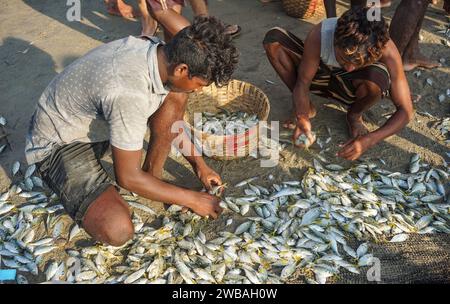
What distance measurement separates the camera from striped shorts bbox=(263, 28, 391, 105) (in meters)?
3.57

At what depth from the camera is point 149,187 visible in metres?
2.84

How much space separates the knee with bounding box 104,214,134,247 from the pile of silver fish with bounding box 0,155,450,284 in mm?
99

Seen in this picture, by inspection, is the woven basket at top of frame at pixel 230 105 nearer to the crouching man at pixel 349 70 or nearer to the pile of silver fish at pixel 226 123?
the pile of silver fish at pixel 226 123

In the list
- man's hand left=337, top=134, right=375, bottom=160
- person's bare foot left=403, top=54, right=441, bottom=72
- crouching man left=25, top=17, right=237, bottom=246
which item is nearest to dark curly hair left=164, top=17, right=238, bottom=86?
crouching man left=25, top=17, right=237, bottom=246

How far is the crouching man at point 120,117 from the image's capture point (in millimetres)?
2529

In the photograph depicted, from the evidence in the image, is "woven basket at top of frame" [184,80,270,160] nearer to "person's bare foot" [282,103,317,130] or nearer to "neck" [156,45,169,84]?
"person's bare foot" [282,103,317,130]

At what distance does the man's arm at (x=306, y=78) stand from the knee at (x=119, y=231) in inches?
60.5

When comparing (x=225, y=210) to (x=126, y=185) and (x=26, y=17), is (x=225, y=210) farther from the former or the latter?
(x=26, y=17)

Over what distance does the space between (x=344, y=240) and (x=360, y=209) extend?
1.12 feet

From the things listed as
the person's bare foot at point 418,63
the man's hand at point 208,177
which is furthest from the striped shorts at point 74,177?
the person's bare foot at point 418,63

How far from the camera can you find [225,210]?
343cm

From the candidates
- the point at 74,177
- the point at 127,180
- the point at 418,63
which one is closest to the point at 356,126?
the point at 418,63

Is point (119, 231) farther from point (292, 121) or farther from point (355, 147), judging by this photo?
point (292, 121)
